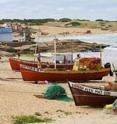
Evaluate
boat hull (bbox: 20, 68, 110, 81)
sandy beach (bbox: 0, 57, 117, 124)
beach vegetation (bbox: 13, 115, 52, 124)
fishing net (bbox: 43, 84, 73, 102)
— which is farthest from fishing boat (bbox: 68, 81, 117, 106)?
boat hull (bbox: 20, 68, 110, 81)

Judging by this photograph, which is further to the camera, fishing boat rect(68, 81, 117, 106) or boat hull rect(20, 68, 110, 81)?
boat hull rect(20, 68, 110, 81)

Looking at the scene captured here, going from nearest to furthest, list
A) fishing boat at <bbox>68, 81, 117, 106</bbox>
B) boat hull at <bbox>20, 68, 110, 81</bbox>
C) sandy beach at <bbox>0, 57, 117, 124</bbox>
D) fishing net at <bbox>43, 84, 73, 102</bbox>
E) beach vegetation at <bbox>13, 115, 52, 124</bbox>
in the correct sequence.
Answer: beach vegetation at <bbox>13, 115, 52, 124</bbox>
sandy beach at <bbox>0, 57, 117, 124</bbox>
fishing boat at <bbox>68, 81, 117, 106</bbox>
fishing net at <bbox>43, 84, 73, 102</bbox>
boat hull at <bbox>20, 68, 110, 81</bbox>

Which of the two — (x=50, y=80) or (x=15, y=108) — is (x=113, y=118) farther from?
(x=50, y=80)

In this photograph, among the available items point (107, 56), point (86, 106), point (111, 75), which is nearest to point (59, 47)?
point (107, 56)

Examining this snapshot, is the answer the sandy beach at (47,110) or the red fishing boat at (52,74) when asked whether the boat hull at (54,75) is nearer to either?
the red fishing boat at (52,74)

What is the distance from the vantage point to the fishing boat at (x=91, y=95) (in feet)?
72.2

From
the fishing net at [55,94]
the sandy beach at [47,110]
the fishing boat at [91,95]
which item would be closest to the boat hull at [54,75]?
the sandy beach at [47,110]

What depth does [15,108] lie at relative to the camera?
20.8 meters

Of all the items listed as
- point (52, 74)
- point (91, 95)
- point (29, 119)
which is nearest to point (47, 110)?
point (91, 95)

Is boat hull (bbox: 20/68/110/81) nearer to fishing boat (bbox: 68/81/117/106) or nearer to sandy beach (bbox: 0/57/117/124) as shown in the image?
sandy beach (bbox: 0/57/117/124)

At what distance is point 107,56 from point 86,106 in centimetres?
4047

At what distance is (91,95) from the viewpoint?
22219 millimetres

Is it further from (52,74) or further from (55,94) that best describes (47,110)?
(52,74)

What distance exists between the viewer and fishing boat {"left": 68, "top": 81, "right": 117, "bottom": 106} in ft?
72.2
